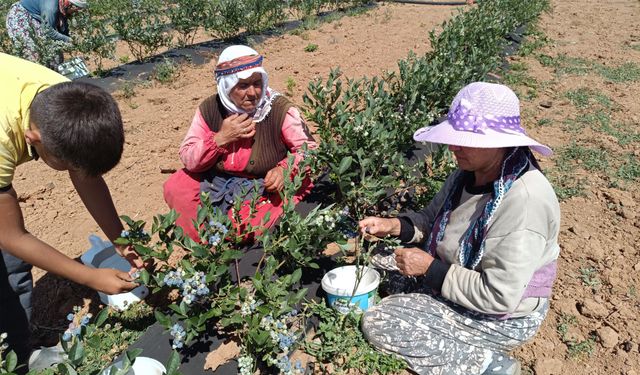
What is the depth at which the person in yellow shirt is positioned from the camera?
5.04ft

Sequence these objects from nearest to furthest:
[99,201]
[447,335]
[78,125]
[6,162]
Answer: [78,125] → [6,162] → [447,335] → [99,201]

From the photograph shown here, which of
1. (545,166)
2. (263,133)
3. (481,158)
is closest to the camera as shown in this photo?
(481,158)

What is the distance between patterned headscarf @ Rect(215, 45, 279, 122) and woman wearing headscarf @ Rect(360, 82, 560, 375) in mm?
993

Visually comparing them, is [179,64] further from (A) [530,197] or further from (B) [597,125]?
(A) [530,197]

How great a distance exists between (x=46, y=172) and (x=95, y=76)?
2.34m

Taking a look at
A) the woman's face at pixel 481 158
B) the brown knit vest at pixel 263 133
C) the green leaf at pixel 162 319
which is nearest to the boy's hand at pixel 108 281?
the green leaf at pixel 162 319

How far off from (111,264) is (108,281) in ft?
2.52

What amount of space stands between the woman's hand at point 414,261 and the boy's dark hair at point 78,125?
1.21 metres

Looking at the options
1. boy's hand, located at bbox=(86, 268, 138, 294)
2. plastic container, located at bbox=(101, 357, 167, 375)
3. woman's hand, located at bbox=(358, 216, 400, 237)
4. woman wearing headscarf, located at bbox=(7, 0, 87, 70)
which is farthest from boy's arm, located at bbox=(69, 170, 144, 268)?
woman wearing headscarf, located at bbox=(7, 0, 87, 70)

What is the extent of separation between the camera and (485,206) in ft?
6.12

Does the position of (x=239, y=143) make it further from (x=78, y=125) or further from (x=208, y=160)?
(x=78, y=125)

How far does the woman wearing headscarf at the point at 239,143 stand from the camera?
2.71m

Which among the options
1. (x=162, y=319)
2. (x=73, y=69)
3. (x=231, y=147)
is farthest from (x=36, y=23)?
(x=162, y=319)

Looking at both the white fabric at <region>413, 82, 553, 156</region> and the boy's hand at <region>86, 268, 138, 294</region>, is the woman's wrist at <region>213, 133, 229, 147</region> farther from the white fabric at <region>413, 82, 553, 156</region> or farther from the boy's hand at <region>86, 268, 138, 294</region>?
the white fabric at <region>413, 82, 553, 156</region>
